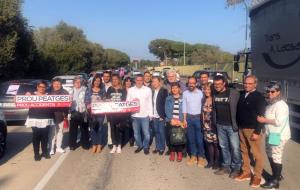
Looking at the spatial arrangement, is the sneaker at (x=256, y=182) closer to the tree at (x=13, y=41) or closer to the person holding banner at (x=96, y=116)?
the person holding banner at (x=96, y=116)

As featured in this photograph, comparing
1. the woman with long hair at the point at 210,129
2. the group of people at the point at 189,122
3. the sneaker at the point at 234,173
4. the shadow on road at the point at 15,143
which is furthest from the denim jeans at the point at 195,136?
the shadow on road at the point at 15,143

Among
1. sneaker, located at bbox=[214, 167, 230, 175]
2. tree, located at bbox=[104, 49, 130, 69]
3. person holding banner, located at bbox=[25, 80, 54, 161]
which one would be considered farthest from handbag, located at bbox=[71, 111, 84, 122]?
tree, located at bbox=[104, 49, 130, 69]

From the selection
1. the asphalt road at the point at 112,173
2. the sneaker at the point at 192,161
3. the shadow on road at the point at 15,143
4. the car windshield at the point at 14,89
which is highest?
the car windshield at the point at 14,89

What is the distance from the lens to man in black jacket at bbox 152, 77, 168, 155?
1016 cm

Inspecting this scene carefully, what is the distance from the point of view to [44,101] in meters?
10.1

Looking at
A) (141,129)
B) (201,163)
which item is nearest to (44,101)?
(141,129)

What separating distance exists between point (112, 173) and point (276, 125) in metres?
3.24

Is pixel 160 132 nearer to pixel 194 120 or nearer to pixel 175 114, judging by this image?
pixel 175 114

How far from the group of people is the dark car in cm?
419

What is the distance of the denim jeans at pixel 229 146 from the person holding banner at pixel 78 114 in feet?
12.3

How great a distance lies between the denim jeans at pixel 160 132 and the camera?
33.7 feet

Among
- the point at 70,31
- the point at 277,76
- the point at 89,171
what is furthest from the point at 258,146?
the point at 70,31

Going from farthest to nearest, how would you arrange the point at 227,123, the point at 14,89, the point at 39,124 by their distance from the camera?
1. the point at 14,89
2. the point at 39,124
3. the point at 227,123

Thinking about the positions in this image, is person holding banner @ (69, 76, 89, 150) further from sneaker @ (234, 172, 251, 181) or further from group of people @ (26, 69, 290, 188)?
sneaker @ (234, 172, 251, 181)
